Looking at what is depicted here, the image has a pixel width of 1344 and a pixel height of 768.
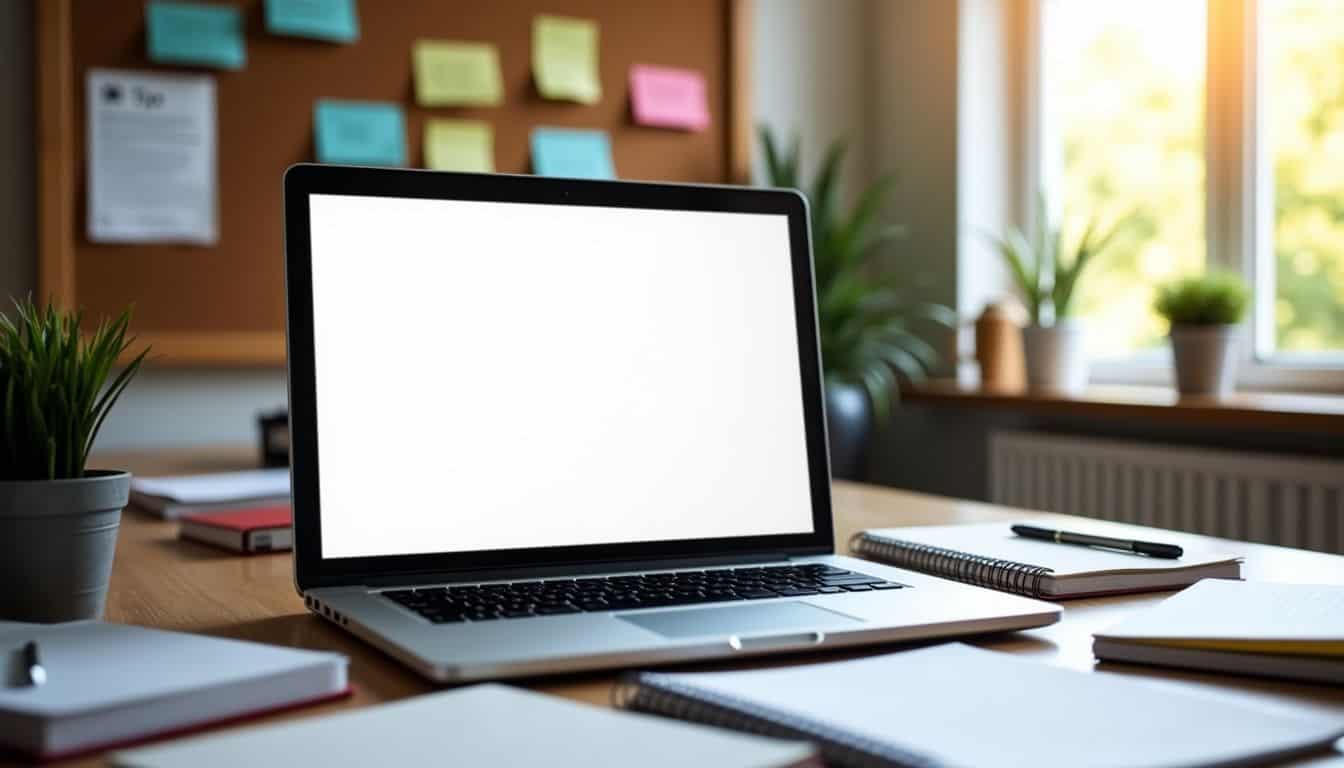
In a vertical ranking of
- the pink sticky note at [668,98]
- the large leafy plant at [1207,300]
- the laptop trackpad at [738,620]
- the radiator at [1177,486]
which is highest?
the pink sticky note at [668,98]

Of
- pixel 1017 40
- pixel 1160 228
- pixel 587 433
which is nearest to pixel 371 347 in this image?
pixel 587 433

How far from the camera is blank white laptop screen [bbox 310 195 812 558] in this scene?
0.79 metres

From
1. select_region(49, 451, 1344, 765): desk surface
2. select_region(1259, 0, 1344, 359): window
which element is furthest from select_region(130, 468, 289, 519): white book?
select_region(1259, 0, 1344, 359): window

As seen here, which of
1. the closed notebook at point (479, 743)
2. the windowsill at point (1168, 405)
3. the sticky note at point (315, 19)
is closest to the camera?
the closed notebook at point (479, 743)

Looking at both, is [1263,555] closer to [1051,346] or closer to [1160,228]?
[1051,346]

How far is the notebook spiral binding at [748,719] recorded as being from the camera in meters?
0.47

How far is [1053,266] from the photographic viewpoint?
257 centimetres

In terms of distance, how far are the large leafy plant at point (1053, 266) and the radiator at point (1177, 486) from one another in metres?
0.27

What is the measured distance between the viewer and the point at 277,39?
243cm

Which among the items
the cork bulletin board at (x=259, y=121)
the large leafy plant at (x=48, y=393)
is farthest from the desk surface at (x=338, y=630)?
the cork bulletin board at (x=259, y=121)

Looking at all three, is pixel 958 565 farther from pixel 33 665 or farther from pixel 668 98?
pixel 668 98

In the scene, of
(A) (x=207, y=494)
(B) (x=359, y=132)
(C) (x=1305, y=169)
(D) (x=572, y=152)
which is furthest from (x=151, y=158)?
(C) (x=1305, y=169)

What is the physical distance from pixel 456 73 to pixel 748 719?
225 cm

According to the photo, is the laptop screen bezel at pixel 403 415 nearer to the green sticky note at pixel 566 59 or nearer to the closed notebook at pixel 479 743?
the closed notebook at pixel 479 743
